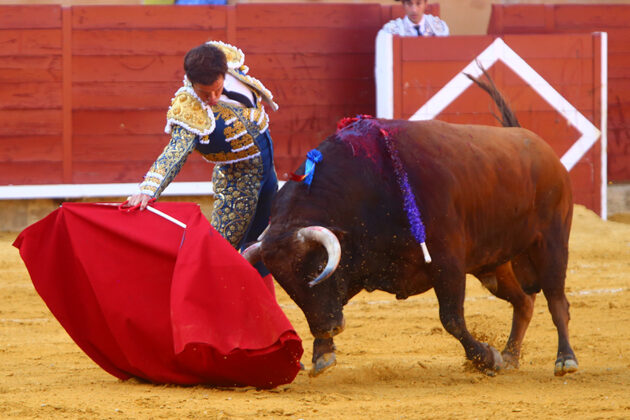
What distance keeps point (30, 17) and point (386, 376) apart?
472 cm

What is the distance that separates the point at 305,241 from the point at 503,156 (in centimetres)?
95

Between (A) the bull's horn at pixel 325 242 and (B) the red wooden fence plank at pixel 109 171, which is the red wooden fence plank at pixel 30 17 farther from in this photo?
(A) the bull's horn at pixel 325 242

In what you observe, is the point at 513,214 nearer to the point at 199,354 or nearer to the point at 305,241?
the point at 305,241

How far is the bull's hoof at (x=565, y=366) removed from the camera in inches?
143

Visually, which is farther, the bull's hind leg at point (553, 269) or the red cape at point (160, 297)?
the bull's hind leg at point (553, 269)

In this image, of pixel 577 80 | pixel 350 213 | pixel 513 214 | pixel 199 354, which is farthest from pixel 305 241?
pixel 577 80

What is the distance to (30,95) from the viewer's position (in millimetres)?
7363

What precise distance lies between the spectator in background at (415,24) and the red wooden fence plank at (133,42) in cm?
139

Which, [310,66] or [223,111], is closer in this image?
[223,111]

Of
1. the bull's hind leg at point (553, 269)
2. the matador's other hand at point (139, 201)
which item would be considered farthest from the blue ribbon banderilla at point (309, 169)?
the bull's hind leg at point (553, 269)

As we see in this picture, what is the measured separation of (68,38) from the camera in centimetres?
738

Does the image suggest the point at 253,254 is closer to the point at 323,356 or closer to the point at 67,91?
the point at 323,356

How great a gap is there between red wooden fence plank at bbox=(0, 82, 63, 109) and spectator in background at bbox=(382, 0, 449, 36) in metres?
2.37

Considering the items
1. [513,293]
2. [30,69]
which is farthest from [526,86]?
[513,293]
